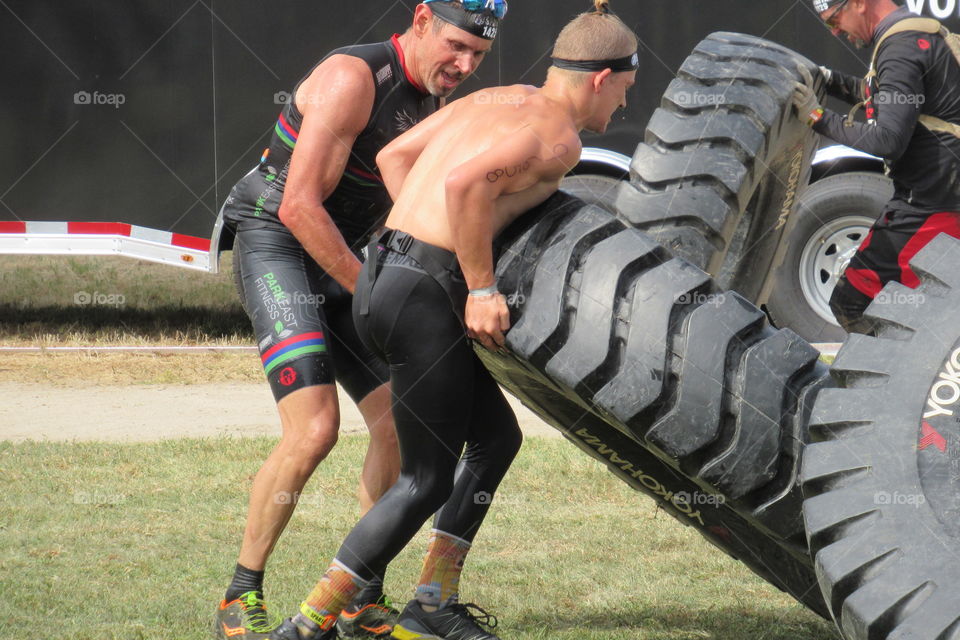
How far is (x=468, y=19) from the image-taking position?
3.60 meters

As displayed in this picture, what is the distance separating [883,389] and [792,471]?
0.33 metres

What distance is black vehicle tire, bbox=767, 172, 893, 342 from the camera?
841 centimetres

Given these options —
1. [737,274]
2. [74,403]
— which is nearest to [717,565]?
[737,274]

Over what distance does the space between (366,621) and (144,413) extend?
11.2 ft

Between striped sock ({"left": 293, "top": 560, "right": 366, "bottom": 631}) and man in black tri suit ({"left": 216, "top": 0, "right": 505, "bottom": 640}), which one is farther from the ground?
man in black tri suit ({"left": 216, "top": 0, "right": 505, "bottom": 640})

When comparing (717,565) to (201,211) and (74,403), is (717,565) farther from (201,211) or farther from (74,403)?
(201,211)

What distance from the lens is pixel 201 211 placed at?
856cm

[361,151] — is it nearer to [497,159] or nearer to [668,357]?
[497,159]

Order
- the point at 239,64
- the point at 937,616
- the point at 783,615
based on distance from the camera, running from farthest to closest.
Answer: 1. the point at 239,64
2. the point at 783,615
3. the point at 937,616
